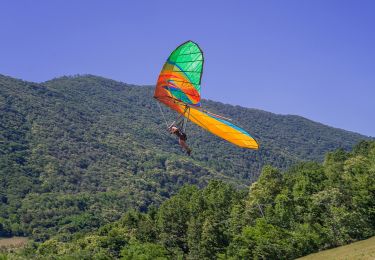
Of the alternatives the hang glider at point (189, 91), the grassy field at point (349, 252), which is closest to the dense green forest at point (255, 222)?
the grassy field at point (349, 252)

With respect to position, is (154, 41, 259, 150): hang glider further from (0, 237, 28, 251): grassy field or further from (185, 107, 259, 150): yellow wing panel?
(0, 237, 28, 251): grassy field

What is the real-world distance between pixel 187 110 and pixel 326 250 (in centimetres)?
4189

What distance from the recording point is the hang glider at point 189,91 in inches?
1097

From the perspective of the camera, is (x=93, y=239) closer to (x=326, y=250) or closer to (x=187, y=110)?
(x=326, y=250)

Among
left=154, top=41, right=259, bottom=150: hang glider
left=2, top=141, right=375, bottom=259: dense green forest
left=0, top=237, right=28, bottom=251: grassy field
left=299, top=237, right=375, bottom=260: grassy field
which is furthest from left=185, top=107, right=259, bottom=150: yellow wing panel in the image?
left=0, top=237, right=28, bottom=251: grassy field

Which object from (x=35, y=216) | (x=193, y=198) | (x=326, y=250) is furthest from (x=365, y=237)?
(x=35, y=216)

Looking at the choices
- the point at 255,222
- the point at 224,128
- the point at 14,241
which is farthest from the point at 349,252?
the point at 14,241

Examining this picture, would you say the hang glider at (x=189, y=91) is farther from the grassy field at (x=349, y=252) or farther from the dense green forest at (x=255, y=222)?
the dense green forest at (x=255, y=222)

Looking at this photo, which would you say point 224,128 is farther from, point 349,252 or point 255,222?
point 255,222

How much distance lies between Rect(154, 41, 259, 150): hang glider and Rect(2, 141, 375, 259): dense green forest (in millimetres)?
30391

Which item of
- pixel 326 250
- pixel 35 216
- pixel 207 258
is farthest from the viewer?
pixel 35 216

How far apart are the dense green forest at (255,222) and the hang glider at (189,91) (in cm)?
3039

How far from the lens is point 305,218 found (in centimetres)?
6988

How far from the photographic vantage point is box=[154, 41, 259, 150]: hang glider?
27.9 m
